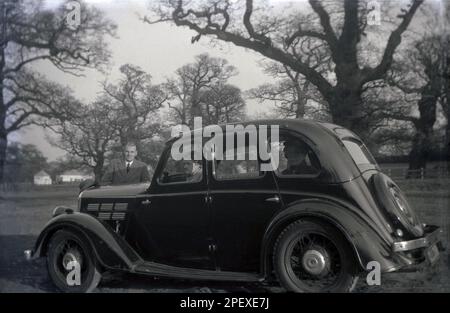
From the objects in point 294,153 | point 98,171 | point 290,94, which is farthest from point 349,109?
point 98,171

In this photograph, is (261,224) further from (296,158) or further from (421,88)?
(421,88)

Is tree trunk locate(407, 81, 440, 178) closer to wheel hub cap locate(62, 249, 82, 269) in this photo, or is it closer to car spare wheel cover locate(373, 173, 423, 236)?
car spare wheel cover locate(373, 173, 423, 236)

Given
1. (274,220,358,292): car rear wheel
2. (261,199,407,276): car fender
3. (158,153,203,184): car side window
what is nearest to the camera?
(261,199,407,276): car fender

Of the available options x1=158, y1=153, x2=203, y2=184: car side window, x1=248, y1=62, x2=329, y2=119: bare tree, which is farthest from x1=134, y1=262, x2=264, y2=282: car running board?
x1=248, y1=62, x2=329, y2=119: bare tree

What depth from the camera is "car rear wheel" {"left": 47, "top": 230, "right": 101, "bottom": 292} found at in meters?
4.27

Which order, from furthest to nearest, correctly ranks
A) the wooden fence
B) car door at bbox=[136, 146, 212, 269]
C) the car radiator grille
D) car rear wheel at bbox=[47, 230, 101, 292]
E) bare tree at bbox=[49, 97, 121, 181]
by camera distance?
bare tree at bbox=[49, 97, 121, 181] → the wooden fence → the car radiator grille → car rear wheel at bbox=[47, 230, 101, 292] → car door at bbox=[136, 146, 212, 269]

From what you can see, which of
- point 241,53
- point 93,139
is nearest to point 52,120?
point 93,139

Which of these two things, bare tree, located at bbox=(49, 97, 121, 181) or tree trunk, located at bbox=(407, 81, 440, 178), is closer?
tree trunk, located at bbox=(407, 81, 440, 178)

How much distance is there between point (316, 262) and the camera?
340 cm

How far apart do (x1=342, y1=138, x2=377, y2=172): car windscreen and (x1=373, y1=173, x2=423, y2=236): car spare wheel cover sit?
18 cm

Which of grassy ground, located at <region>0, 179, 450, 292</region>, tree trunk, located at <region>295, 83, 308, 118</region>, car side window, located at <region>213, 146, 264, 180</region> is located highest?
tree trunk, located at <region>295, 83, 308, 118</region>

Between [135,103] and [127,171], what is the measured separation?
892 mm

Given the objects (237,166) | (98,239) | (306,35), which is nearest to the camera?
(237,166)

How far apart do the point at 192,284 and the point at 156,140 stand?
185cm
